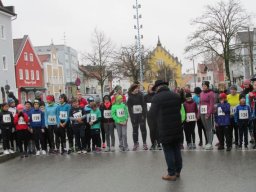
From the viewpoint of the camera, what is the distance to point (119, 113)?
13.6 metres

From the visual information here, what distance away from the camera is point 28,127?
13680 millimetres

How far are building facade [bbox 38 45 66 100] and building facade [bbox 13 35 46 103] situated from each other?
19.2 ft

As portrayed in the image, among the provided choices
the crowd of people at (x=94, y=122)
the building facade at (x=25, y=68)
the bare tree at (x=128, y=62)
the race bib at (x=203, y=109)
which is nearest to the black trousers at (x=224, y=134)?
the crowd of people at (x=94, y=122)

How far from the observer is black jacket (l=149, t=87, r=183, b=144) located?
345 inches

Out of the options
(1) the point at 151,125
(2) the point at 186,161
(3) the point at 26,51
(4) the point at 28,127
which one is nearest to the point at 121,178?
(2) the point at 186,161

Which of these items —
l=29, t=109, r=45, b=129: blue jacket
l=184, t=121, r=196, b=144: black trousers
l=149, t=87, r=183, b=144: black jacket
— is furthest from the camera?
l=29, t=109, r=45, b=129: blue jacket

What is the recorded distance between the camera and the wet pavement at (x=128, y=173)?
8.37 meters

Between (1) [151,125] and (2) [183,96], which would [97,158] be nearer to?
(1) [151,125]

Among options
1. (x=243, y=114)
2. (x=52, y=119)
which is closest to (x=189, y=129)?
(x=243, y=114)

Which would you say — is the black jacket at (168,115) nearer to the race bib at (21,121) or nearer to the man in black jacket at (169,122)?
the man in black jacket at (169,122)

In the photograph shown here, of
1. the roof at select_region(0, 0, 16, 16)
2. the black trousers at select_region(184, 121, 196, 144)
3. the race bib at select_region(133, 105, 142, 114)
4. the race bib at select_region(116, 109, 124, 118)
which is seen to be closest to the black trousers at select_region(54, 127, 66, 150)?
the race bib at select_region(116, 109, 124, 118)

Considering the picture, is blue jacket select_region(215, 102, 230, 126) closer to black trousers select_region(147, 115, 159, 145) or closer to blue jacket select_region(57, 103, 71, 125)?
black trousers select_region(147, 115, 159, 145)

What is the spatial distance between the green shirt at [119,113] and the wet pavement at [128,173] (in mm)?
1212

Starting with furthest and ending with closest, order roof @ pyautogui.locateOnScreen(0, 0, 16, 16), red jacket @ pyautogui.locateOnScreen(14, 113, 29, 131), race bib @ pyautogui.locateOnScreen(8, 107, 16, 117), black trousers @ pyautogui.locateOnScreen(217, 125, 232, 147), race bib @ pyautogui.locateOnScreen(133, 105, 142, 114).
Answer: roof @ pyautogui.locateOnScreen(0, 0, 16, 16), race bib @ pyautogui.locateOnScreen(8, 107, 16, 117), race bib @ pyautogui.locateOnScreen(133, 105, 142, 114), red jacket @ pyautogui.locateOnScreen(14, 113, 29, 131), black trousers @ pyautogui.locateOnScreen(217, 125, 232, 147)
